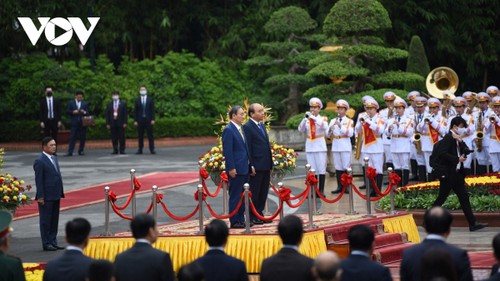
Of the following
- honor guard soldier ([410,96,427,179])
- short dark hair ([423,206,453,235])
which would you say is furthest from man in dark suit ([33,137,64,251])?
short dark hair ([423,206,453,235])

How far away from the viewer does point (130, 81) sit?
41031 mm

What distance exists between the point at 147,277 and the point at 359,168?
17.3 meters

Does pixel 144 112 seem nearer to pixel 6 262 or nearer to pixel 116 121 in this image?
pixel 116 121

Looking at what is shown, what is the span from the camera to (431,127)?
24141 millimetres

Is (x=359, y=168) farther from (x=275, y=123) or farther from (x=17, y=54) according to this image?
(x=17, y=54)

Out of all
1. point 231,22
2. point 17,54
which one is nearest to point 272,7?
point 231,22

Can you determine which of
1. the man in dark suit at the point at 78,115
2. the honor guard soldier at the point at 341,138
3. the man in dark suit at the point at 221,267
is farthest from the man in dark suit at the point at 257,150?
the man in dark suit at the point at 78,115

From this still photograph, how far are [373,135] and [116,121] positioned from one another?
1334 cm

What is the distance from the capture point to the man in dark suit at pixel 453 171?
1805 cm

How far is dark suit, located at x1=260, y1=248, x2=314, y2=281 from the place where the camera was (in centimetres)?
956

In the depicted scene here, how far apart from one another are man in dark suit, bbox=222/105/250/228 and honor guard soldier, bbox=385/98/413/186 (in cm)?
781

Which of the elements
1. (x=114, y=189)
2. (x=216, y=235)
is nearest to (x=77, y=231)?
(x=216, y=235)

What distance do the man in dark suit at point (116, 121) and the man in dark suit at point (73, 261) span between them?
82.6 ft

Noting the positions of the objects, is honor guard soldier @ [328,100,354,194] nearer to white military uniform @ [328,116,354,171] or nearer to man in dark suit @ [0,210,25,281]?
white military uniform @ [328,116,354,171]
